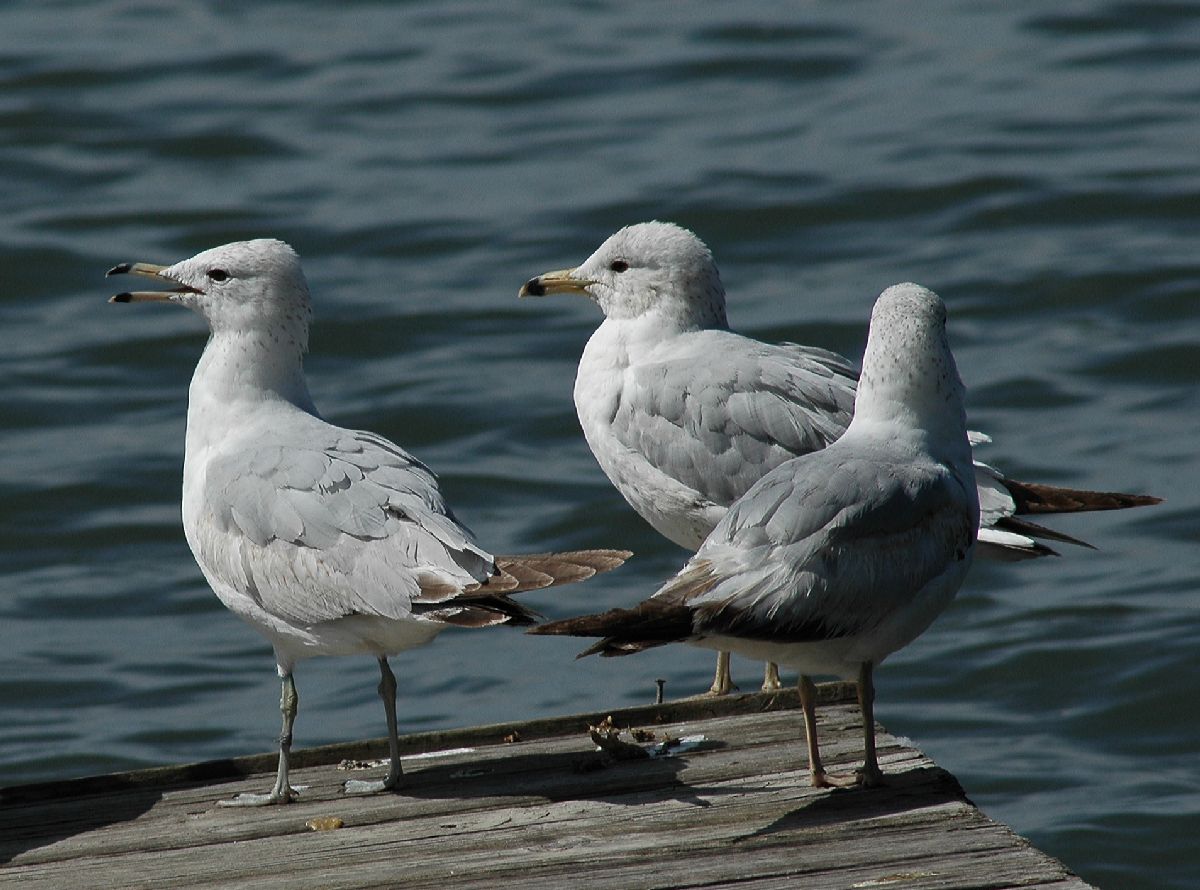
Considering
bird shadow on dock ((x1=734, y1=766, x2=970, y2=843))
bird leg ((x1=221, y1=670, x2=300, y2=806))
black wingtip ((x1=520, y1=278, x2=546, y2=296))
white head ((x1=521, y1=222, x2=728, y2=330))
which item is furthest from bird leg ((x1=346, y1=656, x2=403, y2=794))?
black wingtip ((x1=520, y1=278, x2=546, y2=296))

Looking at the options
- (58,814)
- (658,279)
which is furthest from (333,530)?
(658,279)

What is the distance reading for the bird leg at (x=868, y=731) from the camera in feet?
16.3

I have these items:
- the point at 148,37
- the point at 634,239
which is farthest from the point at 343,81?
the point at 634,239

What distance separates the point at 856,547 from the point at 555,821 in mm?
992

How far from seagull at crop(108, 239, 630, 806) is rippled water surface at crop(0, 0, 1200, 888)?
10.5ft

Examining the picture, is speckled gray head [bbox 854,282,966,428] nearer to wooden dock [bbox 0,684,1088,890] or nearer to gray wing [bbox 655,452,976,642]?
gray wing [bbox 655,452,976,642]

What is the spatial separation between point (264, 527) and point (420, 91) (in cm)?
1201

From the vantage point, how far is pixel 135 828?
5.09 metres

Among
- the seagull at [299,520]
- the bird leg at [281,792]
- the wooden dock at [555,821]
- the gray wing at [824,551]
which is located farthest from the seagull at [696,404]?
the bird leg at [281,792]

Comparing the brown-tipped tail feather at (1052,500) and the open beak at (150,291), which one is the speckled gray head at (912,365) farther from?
the open beak at (150,291)

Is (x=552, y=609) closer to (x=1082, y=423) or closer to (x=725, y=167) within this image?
(x=1082, y=423)

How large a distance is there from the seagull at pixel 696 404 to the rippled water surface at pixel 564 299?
240 cm

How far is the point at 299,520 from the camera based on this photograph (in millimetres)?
5270

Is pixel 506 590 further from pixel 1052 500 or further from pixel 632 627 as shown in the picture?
pixel 1052 500
